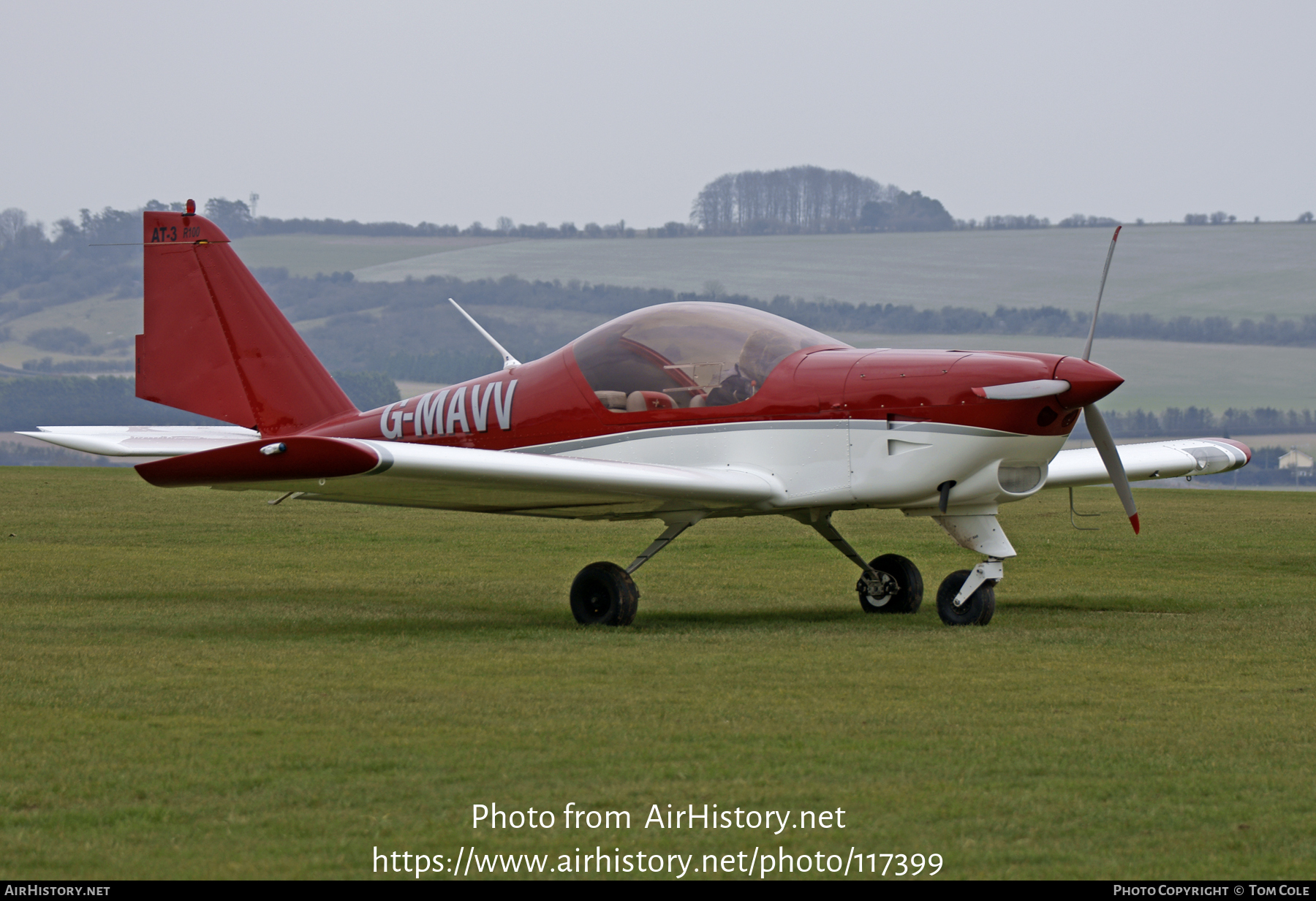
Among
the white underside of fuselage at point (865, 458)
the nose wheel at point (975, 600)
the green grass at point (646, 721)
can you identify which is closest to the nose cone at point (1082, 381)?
the white underside of fuselage at point (865, 458)

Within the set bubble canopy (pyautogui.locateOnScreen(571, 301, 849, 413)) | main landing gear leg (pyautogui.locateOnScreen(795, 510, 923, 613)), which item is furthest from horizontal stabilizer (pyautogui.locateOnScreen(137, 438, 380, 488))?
main landing gear leg (pyautogui.locateOnScreen(795, 510, 923, 613))

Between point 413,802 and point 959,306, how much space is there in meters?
134

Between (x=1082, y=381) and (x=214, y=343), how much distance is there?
25.4 ft

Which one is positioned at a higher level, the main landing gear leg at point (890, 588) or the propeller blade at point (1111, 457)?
the propeller blade at point (1111, 457)

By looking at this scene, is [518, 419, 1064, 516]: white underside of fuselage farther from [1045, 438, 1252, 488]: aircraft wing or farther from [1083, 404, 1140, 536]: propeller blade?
[1045, 438, 1252, 488]: aircraft wing

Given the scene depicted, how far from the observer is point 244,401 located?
13.6 m

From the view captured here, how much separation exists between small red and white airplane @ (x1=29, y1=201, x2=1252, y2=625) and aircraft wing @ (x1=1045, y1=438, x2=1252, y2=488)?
4 centimetres

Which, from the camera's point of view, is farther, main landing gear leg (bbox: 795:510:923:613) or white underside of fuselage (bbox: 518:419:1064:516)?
main landing gear leg (bbox: 795:510:923:613)

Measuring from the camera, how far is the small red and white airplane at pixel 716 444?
9.77m

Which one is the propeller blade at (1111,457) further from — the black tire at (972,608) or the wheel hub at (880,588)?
the wheel hub at (880,588)

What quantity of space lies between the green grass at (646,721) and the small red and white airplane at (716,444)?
2.65ft

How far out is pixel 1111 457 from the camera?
11070mm

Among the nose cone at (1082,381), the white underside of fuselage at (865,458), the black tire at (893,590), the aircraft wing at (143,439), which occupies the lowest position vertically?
the black tire at (893,590)

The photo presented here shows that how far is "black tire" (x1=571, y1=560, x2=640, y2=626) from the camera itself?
10.4m
